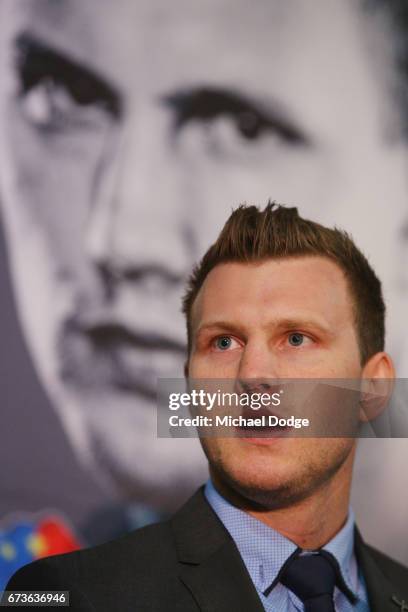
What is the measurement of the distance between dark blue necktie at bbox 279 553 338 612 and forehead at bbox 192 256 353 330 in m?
0.48

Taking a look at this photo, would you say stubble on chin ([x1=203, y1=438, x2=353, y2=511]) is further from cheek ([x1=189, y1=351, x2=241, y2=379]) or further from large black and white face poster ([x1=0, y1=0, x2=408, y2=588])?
large black and white face poster ([x1=0, y1=0, x2=408, y2=588])

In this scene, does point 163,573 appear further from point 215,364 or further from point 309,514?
point 215,364

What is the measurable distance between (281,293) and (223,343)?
0.17 metres

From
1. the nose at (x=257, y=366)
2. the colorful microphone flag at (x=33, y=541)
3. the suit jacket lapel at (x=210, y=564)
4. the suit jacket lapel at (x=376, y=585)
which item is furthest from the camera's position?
the colorful microphone flag at (x=33, y=541)

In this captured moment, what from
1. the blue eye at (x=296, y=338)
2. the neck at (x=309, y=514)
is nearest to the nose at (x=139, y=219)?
the blue eye at (x=296, y=338)

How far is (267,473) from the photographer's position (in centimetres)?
154

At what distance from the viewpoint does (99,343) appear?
2.06m

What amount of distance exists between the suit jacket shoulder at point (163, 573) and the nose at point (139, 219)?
2.27 feet

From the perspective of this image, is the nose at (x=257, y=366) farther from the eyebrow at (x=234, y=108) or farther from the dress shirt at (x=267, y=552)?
the eyebrow at (x=234, y=108)

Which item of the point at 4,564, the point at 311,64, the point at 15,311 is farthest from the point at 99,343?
the point at 311,64

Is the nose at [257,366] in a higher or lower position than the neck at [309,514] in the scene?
higher

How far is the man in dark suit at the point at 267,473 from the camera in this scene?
150cm

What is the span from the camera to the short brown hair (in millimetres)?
1650

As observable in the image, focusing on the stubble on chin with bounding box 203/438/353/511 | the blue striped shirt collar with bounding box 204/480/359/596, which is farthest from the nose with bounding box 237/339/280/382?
the blue striped shirt collar with bounding box 204/480/359/596
